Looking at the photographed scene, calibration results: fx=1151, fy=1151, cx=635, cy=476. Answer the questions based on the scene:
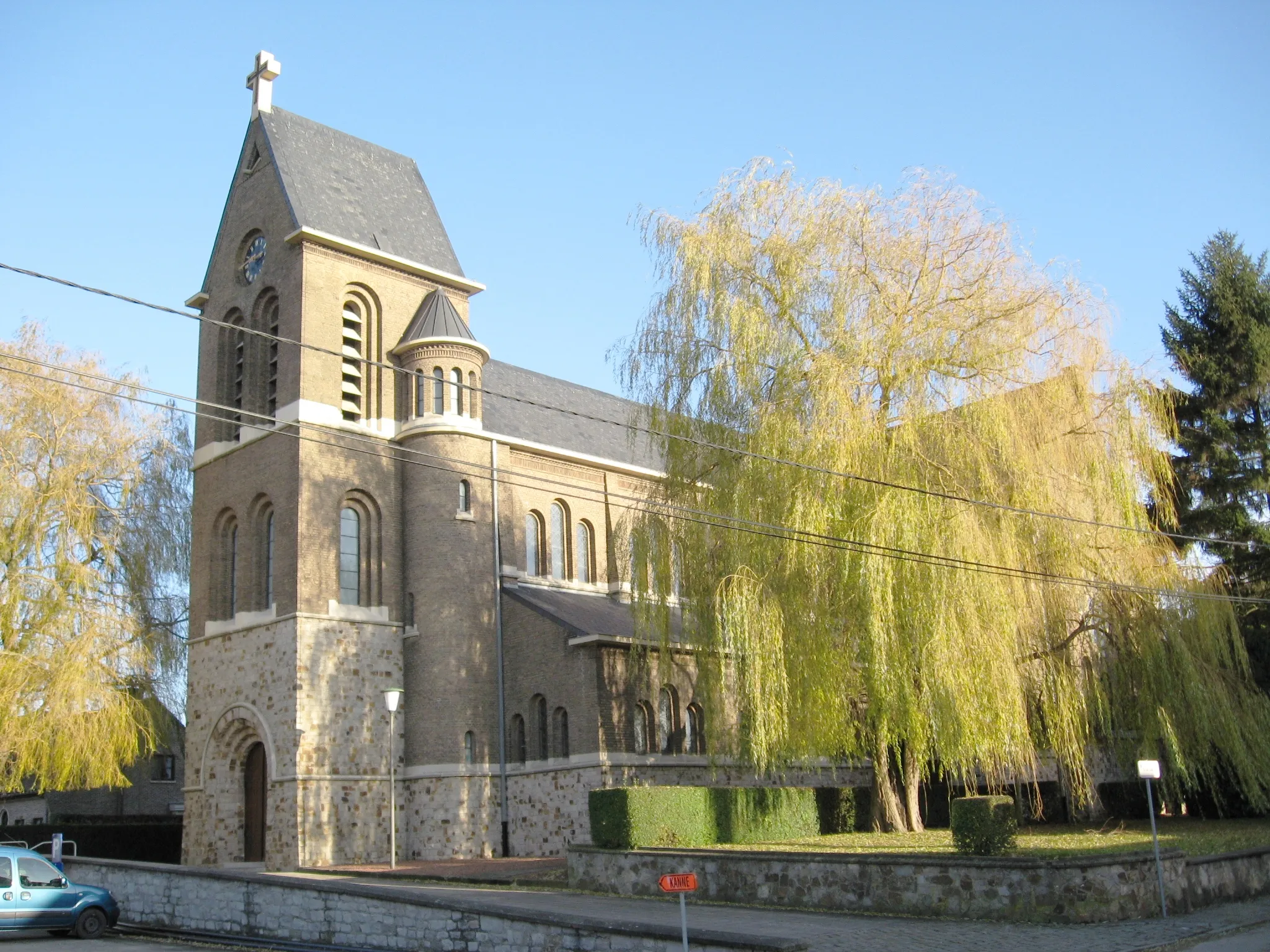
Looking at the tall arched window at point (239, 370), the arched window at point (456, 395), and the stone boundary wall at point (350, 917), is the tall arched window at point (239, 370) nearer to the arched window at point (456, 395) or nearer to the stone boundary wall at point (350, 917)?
the arched window at point (456, 395)

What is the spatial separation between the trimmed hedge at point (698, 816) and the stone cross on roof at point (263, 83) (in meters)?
21.5

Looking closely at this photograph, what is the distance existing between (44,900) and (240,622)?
11574mm

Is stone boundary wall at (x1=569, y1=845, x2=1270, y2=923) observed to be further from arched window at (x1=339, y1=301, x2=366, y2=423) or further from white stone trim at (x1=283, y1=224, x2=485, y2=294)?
white stone trim at (x1=283, y1=224, x2=485, y2=294)

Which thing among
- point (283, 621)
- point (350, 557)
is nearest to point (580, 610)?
point (350, 557)

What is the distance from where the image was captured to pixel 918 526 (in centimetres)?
1828

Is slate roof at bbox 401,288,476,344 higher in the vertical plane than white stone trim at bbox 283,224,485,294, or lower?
lower

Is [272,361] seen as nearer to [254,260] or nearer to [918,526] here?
[254,260]

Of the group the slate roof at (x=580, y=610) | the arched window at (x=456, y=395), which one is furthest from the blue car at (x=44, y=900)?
the arched window at (x=456, y=395)

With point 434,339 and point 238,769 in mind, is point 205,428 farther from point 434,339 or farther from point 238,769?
point 238,769

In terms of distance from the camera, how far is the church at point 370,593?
26.1 metres

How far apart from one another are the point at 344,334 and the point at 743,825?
15.6 metres

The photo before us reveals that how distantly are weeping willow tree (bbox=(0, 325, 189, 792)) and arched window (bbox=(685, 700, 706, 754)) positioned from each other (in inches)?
522

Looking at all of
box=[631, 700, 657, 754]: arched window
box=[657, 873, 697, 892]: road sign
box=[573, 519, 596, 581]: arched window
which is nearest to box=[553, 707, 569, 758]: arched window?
box=[631, 700, 657, 754]: arched window

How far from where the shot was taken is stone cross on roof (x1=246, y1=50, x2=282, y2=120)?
31250 mm
